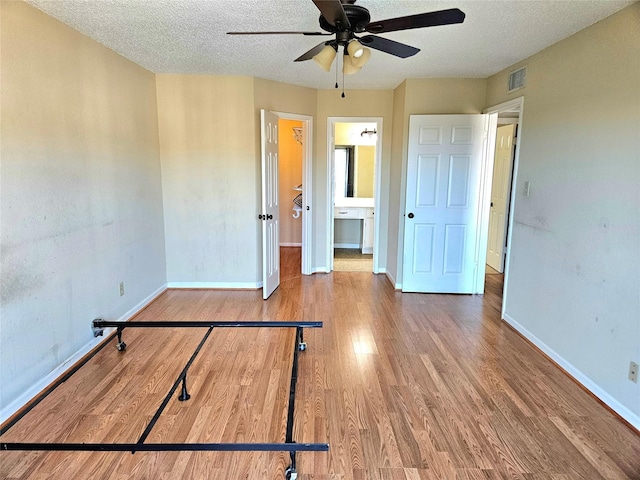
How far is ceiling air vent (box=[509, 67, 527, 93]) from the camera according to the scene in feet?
11.0

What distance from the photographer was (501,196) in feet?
17.9

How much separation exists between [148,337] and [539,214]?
11.2 ft

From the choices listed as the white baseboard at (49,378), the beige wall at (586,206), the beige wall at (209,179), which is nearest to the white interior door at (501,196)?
the beige wall at (586,206)

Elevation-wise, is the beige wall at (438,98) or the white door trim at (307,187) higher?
the beige wall at (438,98)

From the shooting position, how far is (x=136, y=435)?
204 centimetres

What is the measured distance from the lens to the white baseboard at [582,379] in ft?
7.13

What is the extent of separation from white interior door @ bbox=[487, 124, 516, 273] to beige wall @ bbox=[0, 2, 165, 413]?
180 inches

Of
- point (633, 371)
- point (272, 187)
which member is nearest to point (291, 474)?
point (633, 371)

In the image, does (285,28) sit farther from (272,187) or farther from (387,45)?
(272,187)

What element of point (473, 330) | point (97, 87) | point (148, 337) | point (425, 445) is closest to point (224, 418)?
point (425, 445)

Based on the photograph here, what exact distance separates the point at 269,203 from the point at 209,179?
0.75 m

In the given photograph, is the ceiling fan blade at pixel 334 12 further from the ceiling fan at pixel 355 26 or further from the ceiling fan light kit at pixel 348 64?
the ceiling fan light kit at pixel 348 64

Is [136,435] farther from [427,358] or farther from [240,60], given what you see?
[240,60]

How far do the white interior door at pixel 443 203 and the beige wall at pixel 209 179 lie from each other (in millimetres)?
1793
